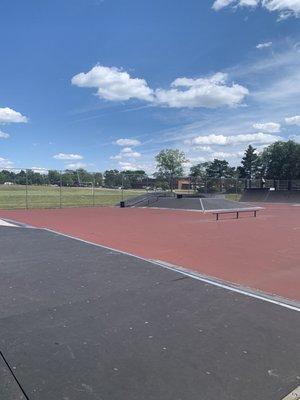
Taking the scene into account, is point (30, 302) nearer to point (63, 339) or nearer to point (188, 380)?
point (63, 339)

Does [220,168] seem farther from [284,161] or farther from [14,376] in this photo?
[14,376]

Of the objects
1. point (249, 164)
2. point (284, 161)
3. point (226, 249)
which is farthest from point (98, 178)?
point (249, 164)

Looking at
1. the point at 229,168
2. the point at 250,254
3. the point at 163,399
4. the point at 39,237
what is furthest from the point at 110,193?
the point at 229,168

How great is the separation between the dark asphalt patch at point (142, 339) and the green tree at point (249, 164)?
9874 cm

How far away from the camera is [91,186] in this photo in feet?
116

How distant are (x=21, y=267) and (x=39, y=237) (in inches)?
186

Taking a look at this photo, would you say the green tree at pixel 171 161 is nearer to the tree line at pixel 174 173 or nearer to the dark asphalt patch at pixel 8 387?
the tree line at pixel 174 173

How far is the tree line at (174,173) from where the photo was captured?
31.0 meters

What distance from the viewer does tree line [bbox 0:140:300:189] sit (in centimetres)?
3105

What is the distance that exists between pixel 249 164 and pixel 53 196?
80312 millimetres

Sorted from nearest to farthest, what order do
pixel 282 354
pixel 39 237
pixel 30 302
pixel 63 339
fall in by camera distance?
1. pixel 282 354
2. pixel 63 339
3. pixel 30 302
4. pixel 39 237

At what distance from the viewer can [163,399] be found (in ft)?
10.1

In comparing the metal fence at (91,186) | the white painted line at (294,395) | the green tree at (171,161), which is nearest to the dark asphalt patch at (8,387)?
the white painted line at (294,395)

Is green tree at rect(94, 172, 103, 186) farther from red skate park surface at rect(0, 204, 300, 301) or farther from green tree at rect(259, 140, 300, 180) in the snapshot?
green tree at rect(259, 140, 300, 180)
